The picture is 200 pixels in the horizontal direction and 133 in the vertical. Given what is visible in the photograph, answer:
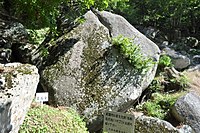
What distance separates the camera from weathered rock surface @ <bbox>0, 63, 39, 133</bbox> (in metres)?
3.80

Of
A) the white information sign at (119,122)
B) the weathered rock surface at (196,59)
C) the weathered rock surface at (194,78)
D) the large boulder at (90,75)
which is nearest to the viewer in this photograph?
the white information sign at (119,122)

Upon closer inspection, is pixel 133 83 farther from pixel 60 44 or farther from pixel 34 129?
pixel 34 129

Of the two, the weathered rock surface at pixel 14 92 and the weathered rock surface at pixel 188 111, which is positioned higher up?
the weathered rock surface at pixel 14 92

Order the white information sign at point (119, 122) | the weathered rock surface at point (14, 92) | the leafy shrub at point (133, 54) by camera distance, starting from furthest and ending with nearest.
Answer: the leafy shrub at point (133, 54) < the white information sign at point (119, 122) < the weathered rock surface at point (14, 92)

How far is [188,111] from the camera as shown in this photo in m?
7.64

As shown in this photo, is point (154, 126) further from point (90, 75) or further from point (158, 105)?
point (90, 75)

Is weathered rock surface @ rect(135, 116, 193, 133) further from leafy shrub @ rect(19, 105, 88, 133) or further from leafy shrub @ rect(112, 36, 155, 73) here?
leafy shrub @ rect(19, 105, 88, 133)

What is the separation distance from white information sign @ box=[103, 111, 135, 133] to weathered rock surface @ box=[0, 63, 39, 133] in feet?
4.11

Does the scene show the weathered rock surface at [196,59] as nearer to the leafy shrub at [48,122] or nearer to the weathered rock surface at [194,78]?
the weathered rock surface at [194,78]

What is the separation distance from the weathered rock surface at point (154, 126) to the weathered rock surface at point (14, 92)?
3284 millimetres

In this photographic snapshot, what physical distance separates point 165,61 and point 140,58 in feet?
9.71

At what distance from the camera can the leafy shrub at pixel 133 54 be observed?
710 cm

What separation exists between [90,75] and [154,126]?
6.35ft

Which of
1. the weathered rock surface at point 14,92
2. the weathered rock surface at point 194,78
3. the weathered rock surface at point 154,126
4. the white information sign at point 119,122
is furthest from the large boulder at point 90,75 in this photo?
the weathered rock surface at point 194,78
